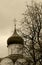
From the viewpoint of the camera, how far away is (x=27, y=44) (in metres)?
22.4

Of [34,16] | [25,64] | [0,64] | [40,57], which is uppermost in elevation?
[34,16]

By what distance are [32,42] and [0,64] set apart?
927 centimetres

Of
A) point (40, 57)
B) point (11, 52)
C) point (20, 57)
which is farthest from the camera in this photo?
point (11, 52)

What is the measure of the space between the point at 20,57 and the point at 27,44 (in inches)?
288

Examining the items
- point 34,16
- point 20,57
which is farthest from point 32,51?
point 20,57

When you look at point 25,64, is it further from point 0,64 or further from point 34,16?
point 0,64

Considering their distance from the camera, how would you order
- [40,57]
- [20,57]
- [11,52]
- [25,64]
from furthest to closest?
[11,52] < [20,57] < [25,64] < [40,57]

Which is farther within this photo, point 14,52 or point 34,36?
point 14,52

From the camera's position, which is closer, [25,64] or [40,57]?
[40,57]

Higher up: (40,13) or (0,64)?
(40,13)

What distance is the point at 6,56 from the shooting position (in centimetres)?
3092

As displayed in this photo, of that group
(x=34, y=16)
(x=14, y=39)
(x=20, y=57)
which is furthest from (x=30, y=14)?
(x=14, y=39)

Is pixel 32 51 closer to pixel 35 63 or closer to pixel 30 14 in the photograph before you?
pixel 35 63

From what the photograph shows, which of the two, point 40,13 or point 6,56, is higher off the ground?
point 40,13
